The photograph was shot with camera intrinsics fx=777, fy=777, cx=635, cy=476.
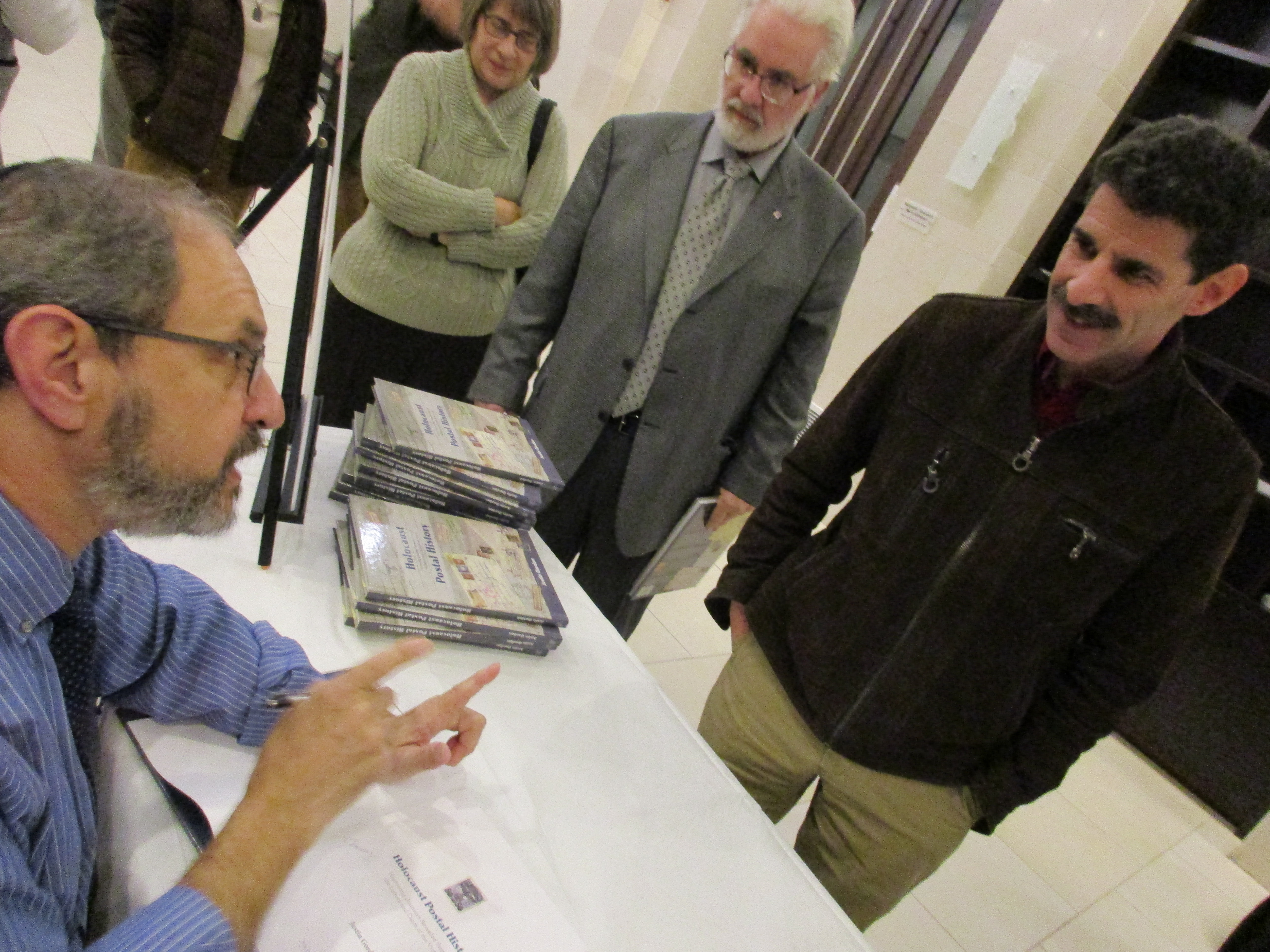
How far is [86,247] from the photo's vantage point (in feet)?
2.11

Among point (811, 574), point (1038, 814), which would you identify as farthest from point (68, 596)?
point (1038, 814)

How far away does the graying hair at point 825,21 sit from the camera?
4.48 feet

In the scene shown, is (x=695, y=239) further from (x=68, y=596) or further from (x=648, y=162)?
(x=68, y=596)

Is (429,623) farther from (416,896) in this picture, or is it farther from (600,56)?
(600,56)

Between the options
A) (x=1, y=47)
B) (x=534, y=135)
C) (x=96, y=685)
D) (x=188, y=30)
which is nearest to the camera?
(x=96, y=685)

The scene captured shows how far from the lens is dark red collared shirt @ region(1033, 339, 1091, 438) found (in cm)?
113

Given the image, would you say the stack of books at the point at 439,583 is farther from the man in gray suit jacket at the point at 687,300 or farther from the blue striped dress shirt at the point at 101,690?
the man in gray suit jacket at the point at 687,300

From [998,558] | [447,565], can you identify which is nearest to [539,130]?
[447,565]

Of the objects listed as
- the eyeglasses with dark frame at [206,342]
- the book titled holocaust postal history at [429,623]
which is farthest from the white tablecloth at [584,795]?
the eyeglasses with dark frame at [206,342]

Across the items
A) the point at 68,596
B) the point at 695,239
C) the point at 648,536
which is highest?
the point at 695,239

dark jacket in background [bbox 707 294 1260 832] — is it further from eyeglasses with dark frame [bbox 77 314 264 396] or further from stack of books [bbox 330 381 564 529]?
eyeglasses with dark frame [bbox 77 314 264 396]

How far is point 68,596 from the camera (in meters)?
0.70

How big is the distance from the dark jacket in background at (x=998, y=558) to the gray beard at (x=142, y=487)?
0.92 m

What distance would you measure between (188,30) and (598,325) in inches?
57.8
